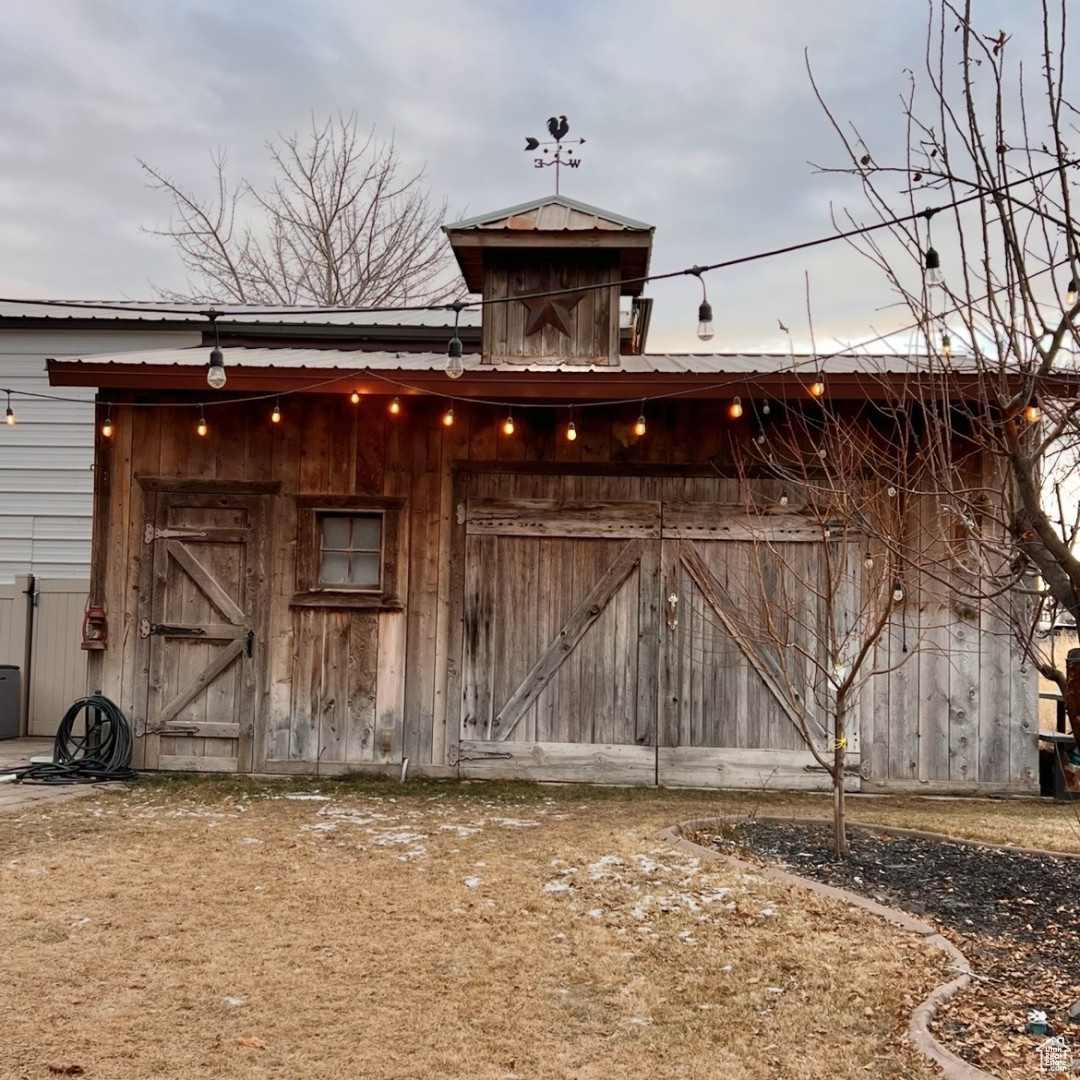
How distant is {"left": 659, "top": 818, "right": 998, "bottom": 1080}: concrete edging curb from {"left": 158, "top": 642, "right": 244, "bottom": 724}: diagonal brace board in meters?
3.88

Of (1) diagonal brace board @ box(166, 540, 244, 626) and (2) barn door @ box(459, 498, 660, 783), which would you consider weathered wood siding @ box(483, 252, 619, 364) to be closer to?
(2) barn door @ box(459, 498, 660, 783)

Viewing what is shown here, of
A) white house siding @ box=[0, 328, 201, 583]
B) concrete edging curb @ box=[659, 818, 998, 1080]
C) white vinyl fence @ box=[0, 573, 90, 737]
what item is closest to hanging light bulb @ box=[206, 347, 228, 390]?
concrete edging curb @ box=[659, 818, 998, 1080]

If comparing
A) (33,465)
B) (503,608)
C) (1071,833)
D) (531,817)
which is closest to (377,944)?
(531,817)

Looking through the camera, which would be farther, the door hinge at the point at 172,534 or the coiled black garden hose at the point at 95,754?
the door hinge at the point at 172,534

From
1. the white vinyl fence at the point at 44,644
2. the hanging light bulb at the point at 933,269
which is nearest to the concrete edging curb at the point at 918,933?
the hanging light bulb at the point at 933,269

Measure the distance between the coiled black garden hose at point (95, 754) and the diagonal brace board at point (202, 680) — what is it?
33 cm

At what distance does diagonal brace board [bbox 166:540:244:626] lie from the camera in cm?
782

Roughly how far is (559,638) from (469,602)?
0.77 meters

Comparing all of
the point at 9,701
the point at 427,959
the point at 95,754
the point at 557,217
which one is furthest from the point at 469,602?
the point at 9,701

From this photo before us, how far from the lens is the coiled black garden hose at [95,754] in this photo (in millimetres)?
7531

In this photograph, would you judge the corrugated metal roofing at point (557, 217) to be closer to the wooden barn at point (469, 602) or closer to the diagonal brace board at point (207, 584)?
the wooden barn at point (469, 602)

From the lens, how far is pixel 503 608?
778 cm

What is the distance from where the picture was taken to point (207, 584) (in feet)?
25.7

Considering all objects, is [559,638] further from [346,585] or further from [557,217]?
[557,217]
